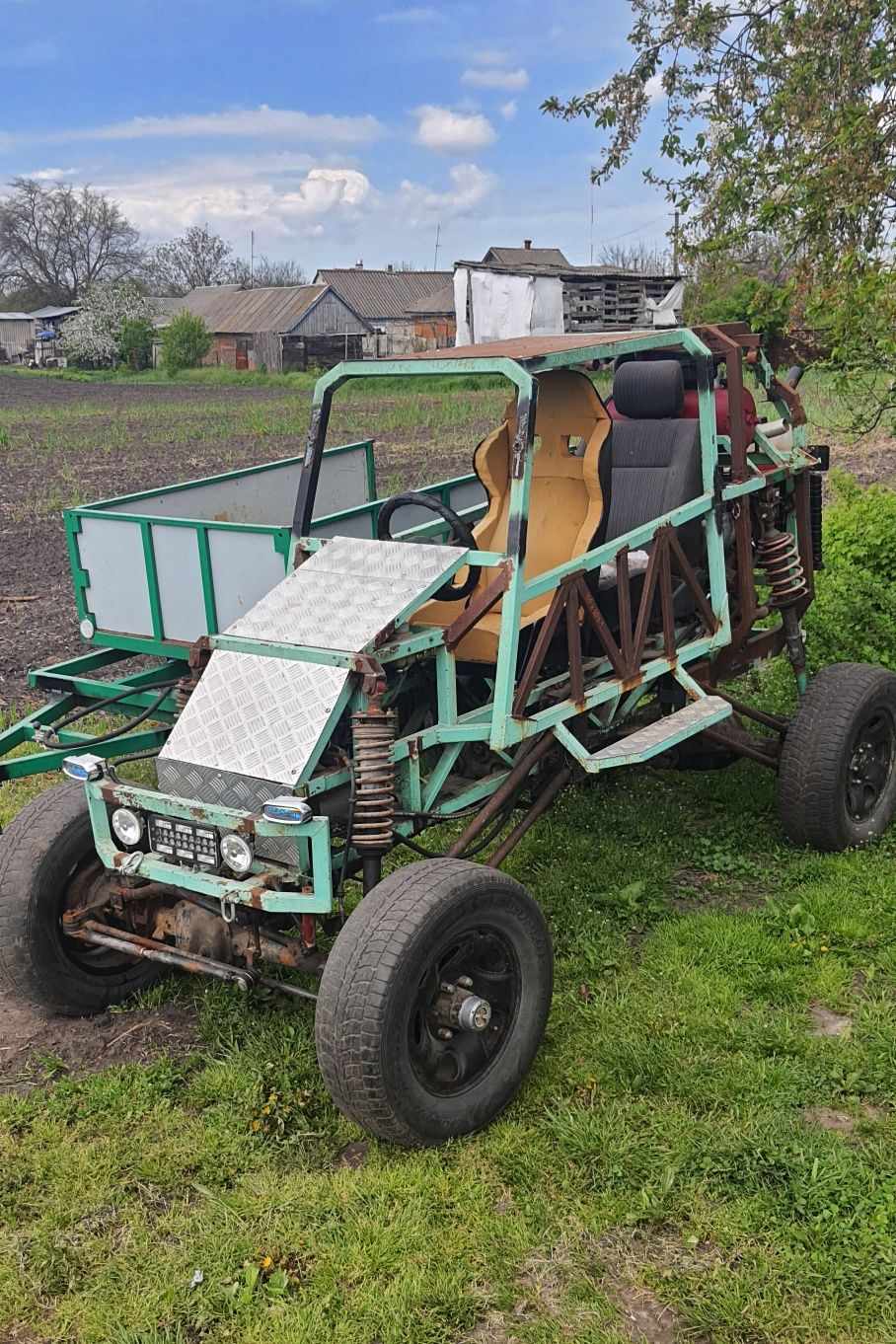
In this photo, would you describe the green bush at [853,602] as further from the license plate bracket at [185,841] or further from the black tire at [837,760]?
the license plate bracket at [185,841]

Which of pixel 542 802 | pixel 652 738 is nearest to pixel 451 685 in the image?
pixel 542 802

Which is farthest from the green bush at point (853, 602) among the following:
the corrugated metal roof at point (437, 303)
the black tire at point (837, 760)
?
the corrugated metal roof at point (437, 303)

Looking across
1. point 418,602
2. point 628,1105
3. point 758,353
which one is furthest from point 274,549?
point 628,1105

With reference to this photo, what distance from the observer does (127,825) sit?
3.90 metres

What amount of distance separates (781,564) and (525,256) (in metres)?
52.8

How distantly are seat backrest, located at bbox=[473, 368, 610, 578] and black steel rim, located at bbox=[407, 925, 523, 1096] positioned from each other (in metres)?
1.73

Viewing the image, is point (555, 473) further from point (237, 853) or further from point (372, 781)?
point (237, 853)

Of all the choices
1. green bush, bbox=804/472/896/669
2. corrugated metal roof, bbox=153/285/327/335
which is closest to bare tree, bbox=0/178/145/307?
corrugated metal roof, bbox=153/285/327/335

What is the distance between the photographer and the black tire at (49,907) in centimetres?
409

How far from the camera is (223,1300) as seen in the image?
122 inches

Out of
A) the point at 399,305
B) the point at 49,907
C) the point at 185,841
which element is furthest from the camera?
the point at 399,305

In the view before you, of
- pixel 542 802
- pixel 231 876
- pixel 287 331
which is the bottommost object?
pixel 542 802

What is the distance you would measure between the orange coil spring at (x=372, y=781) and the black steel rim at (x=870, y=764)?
263 cm

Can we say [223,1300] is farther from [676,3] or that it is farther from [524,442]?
[676,3]
